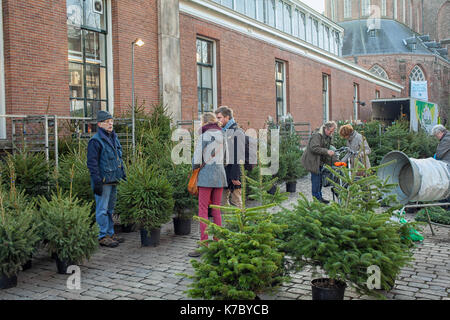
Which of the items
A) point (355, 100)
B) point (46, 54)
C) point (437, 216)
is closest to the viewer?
point (437, 216)

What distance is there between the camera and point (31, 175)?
701cm

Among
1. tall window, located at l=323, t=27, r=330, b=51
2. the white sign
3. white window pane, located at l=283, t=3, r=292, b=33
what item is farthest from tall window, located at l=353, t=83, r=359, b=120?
the white sign

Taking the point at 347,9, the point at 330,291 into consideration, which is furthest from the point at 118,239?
the point at 347,9

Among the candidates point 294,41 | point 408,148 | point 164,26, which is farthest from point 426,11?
point 164,26

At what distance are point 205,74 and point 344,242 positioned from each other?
46.4 feet

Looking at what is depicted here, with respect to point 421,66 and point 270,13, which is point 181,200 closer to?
point 270,13

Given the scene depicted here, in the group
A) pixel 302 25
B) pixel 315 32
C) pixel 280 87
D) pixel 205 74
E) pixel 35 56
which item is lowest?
pixel 35 56

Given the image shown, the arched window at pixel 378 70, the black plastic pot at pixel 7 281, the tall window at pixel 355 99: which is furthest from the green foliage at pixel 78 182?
the arched window at pixel 378 70

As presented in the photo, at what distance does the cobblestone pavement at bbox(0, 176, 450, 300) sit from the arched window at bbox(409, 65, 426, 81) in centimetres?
5025

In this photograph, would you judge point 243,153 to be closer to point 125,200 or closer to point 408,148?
point 125,200

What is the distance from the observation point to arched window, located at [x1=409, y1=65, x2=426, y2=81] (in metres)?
52.1

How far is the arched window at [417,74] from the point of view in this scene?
52.1m

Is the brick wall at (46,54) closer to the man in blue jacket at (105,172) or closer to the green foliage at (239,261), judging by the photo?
the man in blue jacket at (105,172)
